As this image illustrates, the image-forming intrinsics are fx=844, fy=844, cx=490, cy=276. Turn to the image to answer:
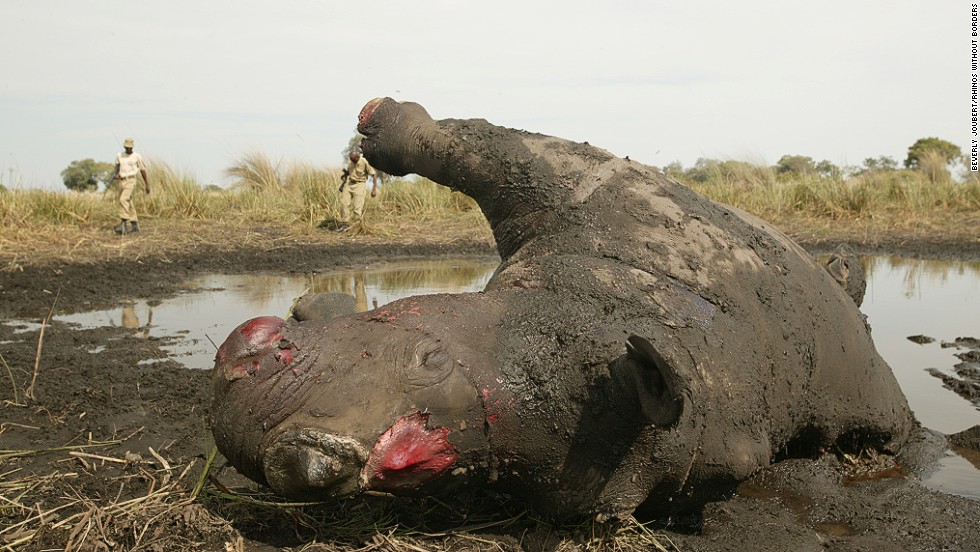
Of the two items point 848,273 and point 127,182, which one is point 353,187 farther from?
point 848,273

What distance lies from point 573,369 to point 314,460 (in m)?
0.80

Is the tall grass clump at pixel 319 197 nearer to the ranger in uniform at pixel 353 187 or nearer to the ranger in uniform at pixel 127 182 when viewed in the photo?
the ranger in uniform at pixel 353 187

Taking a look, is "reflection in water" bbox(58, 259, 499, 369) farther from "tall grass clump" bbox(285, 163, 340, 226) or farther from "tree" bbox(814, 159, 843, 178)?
"tree" bbox(814, 159, 843, 178)

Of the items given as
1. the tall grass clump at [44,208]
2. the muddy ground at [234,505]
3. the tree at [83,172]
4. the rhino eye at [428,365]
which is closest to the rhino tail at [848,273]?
the muddy ground at [234,505]

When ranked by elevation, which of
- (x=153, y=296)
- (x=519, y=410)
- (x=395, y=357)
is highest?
(x=395, y=357)

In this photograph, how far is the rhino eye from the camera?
7.93 feet

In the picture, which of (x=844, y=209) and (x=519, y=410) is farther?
(x=844, y=209)

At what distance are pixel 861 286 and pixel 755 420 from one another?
1568 mm

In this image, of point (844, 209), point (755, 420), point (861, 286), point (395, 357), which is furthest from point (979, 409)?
point (844, 209)

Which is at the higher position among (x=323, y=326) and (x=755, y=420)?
(x=323, y=326)

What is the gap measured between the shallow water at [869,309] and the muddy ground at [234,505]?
440mm

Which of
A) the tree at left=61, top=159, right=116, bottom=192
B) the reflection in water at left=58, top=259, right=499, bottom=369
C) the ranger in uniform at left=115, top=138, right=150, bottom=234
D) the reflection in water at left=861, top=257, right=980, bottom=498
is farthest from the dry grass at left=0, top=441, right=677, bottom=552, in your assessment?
the tree at left=61, top=159, right=116, bottom=192

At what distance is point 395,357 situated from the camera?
2449 millimetres

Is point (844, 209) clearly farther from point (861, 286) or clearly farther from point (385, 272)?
point (861, 286)
